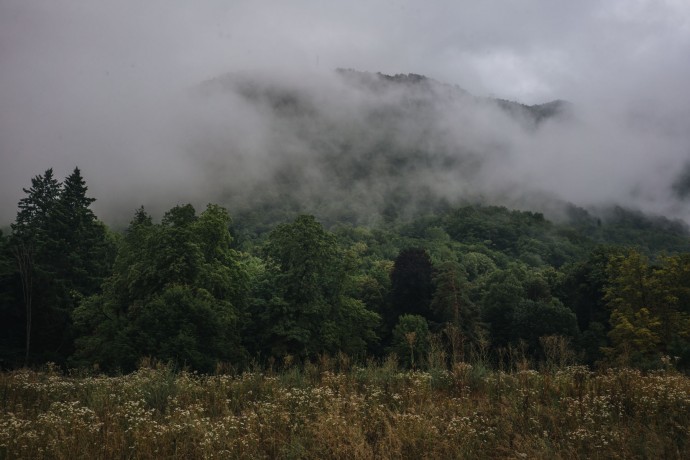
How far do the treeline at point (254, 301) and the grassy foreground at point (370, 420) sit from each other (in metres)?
4.58

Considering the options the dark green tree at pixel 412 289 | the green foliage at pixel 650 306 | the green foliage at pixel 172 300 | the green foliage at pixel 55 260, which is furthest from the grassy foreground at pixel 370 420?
the dark green tree at pixel 412 289

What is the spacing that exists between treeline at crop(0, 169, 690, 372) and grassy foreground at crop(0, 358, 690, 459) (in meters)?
4.58

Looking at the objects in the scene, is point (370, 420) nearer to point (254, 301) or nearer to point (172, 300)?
point (172, 300)

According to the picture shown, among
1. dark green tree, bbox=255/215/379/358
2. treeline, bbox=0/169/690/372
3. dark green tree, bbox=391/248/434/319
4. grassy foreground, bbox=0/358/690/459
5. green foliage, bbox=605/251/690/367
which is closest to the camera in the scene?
grassy foreground, bbox=0/358/690/459

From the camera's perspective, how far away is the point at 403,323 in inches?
1737

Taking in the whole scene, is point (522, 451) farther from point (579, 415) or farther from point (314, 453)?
point (314, 453)

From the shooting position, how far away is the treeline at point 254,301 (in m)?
27.2

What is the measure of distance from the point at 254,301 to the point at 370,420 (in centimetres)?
2916

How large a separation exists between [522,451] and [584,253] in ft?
520

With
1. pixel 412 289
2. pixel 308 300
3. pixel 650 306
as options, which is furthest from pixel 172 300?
pixel 650 306

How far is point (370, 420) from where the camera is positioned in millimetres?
8016

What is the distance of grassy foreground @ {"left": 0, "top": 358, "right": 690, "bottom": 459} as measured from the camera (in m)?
6.73

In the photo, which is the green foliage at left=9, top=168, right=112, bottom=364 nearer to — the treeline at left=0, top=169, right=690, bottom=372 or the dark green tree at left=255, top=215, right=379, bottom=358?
the treeline at left=0, top=169, right=690, bottom=372

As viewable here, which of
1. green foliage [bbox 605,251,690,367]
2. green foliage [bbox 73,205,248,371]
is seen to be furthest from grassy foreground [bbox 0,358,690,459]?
green foliage [bbox 605,251,690,367]
